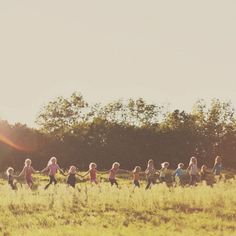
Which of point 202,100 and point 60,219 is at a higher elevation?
point 202,100

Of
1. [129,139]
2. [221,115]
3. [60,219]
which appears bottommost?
[60,219]

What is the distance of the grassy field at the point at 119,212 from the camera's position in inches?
587

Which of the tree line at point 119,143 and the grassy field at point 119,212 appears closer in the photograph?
the grassy field at point 119,212

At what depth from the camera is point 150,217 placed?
17.1 m

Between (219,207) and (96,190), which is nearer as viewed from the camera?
(219,207)

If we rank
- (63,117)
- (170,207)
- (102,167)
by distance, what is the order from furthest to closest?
(63,117)
(102,167)
(170,207)

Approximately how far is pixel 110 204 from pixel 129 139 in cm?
4147

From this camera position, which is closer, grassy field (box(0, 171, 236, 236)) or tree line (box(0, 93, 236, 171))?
grassy field (box(0, 171, 236, 236))

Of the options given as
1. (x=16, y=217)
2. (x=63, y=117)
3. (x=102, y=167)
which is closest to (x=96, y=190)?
(x=16, y=217)

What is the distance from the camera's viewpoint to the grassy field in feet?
48.9

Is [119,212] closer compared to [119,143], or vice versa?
[119,212]

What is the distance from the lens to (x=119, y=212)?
17.8m

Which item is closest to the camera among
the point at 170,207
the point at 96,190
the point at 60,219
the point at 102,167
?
the point at 60,219

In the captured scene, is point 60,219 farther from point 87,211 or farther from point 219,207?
point 219,207
